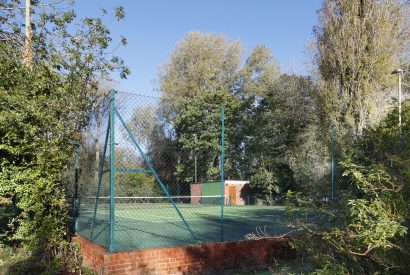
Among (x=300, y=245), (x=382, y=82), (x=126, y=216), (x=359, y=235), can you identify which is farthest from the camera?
(x=382, y=82)

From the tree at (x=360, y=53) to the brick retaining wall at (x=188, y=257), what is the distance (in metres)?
13.6

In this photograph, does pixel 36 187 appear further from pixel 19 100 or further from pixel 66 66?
pixel 66 66

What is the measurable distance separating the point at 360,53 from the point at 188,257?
17.5 meters

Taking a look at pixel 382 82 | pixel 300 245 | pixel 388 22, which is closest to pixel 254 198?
pixel 382 82

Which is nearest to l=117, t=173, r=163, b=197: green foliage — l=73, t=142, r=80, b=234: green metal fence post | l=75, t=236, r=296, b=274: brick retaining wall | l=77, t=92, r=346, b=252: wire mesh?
l=77, t=92, r=346, b=252: wire mesh

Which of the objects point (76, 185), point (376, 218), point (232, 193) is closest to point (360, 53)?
point (232, 193)

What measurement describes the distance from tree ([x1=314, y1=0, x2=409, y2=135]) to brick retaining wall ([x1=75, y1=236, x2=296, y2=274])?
44.6 ft

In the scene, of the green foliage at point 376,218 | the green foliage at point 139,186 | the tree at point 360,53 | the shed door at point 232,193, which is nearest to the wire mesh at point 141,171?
the green foliage at point 139,186

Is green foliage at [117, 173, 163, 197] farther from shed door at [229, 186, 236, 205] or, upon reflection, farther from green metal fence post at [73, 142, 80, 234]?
shed door at [229, 186, 236, 205]

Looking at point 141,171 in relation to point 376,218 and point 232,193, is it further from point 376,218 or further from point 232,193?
point 232,193

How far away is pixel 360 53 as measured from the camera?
2094 centimetres

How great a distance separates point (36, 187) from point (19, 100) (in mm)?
1641

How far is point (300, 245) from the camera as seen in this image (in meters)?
3.99

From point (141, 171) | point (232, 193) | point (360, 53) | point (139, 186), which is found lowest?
point (232, 193)
